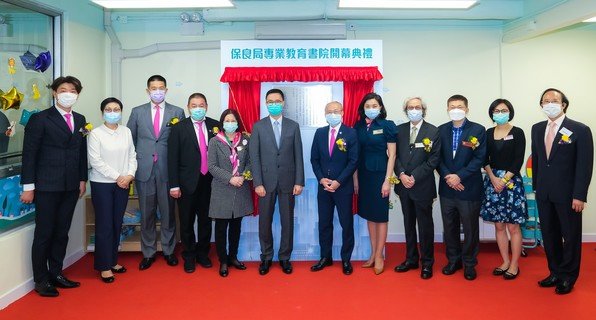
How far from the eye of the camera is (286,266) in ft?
13.7

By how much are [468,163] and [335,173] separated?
3.76 feet

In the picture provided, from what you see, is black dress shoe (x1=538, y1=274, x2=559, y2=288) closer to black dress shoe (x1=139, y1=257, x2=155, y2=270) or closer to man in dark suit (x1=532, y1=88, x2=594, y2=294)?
man in dark suit (x1=532, y1=88, x2=594, y2=294)

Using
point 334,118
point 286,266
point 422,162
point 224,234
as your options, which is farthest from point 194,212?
point 422,162

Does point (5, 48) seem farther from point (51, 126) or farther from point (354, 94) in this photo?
point (354, 94)

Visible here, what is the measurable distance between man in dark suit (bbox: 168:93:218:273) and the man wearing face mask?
7.9 inches

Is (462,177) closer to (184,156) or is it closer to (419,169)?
(419,169)

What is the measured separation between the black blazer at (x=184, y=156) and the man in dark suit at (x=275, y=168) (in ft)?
1.54

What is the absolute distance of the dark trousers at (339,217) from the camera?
13.5 ft

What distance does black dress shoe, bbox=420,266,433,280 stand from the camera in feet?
→ 13.1

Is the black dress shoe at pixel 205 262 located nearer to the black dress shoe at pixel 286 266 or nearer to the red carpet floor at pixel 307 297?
the red carpet floor at pixel 307 297

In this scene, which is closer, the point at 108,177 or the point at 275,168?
the point at 108,177

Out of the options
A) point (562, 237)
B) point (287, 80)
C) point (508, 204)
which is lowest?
point (562, 237)

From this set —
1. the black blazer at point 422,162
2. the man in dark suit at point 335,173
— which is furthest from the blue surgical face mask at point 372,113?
the black blazer at point 422,162

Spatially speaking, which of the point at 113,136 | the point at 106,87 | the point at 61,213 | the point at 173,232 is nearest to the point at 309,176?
the point at 173,232
